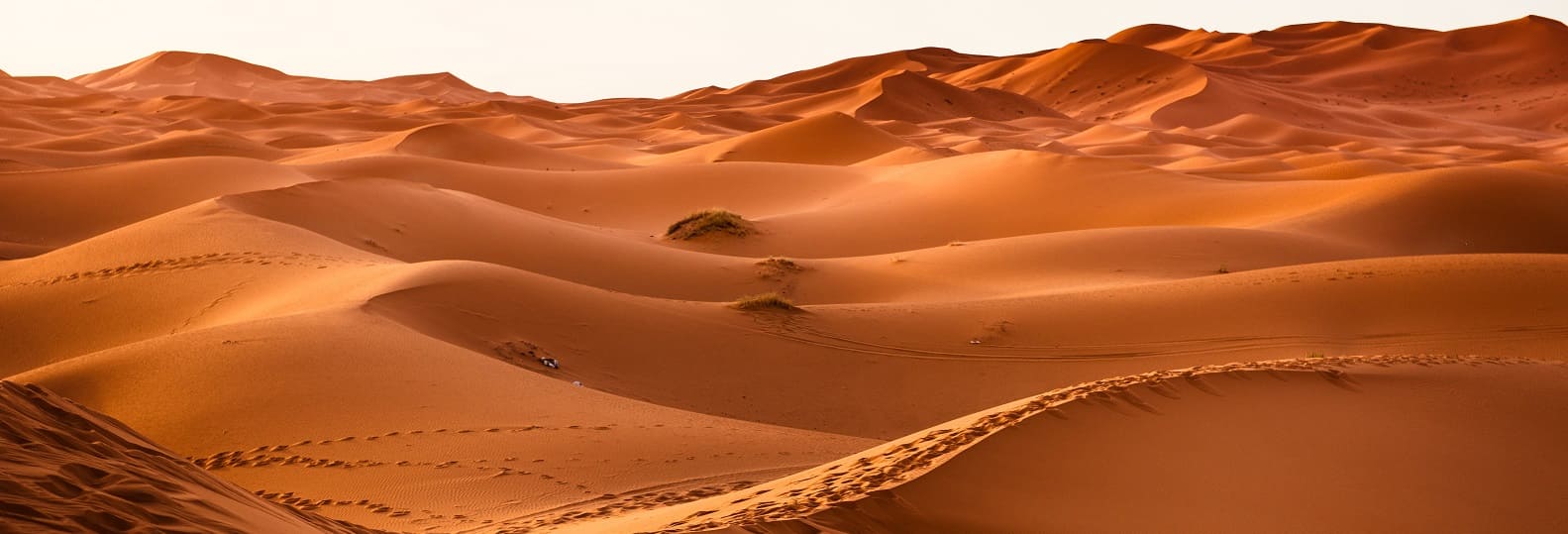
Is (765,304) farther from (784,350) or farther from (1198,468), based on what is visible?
(1198,468)

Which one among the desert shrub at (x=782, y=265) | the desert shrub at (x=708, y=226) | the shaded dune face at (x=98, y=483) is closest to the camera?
the shaded dune face at (x=98, y=483)

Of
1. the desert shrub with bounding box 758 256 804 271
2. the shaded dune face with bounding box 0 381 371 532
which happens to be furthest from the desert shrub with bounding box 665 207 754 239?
the shaded dune face with bounding box 0 381 371 532

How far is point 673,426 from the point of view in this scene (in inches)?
348

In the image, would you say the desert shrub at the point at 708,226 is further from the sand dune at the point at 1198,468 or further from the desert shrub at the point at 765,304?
the sand dune at the point at 1198,468

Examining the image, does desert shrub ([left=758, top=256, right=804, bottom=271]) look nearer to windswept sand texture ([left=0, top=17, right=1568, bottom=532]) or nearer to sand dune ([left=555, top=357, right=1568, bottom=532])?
windswept sand texture ([left=0, top=17, right=1568, bottom=532])

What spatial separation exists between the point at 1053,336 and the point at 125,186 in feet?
60.6

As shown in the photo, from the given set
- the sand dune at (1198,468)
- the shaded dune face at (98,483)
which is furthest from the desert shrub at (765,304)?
the shaded dune face at (98,483)

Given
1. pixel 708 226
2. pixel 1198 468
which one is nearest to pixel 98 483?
pixel 1198 468

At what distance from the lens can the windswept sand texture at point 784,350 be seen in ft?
18.2

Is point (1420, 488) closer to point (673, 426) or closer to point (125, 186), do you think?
point (673, 426)

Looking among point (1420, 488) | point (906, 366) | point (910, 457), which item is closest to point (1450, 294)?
point (906, 366)

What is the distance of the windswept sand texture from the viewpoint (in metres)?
5.55

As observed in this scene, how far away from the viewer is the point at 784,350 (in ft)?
40.0

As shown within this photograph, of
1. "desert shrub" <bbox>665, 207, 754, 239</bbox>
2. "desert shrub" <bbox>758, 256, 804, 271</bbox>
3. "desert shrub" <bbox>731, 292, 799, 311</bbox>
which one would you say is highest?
"desert shrub" <bbox>665, 207, 754, 239</bbox>
